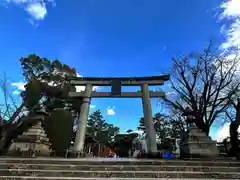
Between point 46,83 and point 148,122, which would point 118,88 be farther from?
point 46,83

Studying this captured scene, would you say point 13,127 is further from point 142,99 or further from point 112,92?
point 142,99

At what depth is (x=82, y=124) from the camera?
9.70 meters

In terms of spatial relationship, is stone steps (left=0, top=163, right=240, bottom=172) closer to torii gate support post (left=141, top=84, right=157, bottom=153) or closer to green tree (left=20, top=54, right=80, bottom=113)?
torii gate support post (left=141, top=84, right=157, bottom=153)

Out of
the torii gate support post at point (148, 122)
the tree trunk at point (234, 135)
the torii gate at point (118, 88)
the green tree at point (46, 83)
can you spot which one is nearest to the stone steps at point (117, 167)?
the tree trunk at point (234, 135)

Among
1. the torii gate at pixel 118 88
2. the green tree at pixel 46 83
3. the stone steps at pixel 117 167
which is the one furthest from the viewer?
the green tree at pixel 46 83

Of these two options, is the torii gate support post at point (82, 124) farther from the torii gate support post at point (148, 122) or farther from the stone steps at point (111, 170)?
the stone steps at point (111, 170)

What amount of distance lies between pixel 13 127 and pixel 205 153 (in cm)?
1140

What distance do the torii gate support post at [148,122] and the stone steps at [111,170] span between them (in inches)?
165

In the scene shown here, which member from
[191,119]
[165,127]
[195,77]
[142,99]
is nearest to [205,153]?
[191,119]

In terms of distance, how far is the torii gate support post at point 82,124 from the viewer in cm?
904

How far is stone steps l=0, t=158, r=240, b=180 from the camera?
411 centimetres

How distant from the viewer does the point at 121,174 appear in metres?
4.18

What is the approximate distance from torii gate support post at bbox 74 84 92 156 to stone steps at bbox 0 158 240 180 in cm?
430

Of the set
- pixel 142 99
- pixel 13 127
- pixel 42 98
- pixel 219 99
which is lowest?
pixel 13 127
